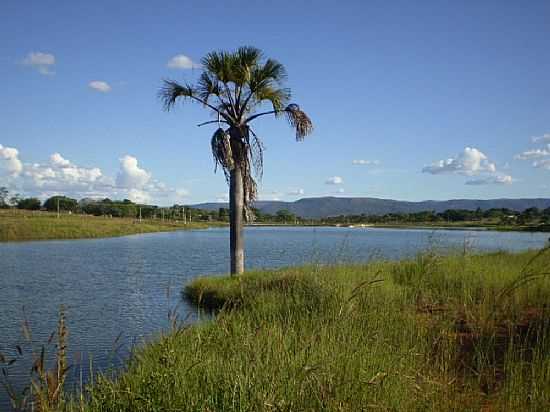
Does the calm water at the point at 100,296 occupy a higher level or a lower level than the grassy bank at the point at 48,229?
lower

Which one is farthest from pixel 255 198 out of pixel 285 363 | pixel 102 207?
pixel 102 207

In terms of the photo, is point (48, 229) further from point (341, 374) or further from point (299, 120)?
point (341, 374)

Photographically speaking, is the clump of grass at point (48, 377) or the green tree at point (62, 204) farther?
the green tree at point (62, 204)

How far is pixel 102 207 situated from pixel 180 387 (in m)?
135

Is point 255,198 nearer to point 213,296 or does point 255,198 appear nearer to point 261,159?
point 261,159

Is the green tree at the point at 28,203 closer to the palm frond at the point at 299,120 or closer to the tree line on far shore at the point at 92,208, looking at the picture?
the tree line on far shore at the point at 92,208

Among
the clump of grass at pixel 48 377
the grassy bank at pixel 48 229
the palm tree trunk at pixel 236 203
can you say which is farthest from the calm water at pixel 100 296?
the grassy bank at pixel 48 229

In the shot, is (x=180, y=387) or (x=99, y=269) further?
(x=99, y=269)

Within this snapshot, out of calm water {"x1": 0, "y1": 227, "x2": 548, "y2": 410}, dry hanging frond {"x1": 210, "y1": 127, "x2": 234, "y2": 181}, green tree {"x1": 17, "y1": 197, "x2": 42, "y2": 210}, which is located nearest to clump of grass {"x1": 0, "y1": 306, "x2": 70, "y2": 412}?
calm water {"x1": 0, "y1": 227, "x2": 548, "y2": 410}

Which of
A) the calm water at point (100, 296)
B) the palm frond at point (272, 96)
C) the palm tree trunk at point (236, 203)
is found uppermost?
the palm frond at point (272, 96)

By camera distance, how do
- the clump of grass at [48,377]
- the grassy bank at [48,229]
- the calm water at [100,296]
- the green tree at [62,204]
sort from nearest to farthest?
→ the clump of grass at [48,377] < the calm water at [100,296] < the grassy bank at [48,229] < the green tree at [62,204]

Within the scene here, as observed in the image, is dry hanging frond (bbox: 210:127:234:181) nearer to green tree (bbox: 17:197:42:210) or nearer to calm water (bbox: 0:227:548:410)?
calm water (bbox: 0:227:548:410)

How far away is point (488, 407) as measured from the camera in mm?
4754

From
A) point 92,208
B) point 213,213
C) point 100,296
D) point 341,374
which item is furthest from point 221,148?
point 213,213
